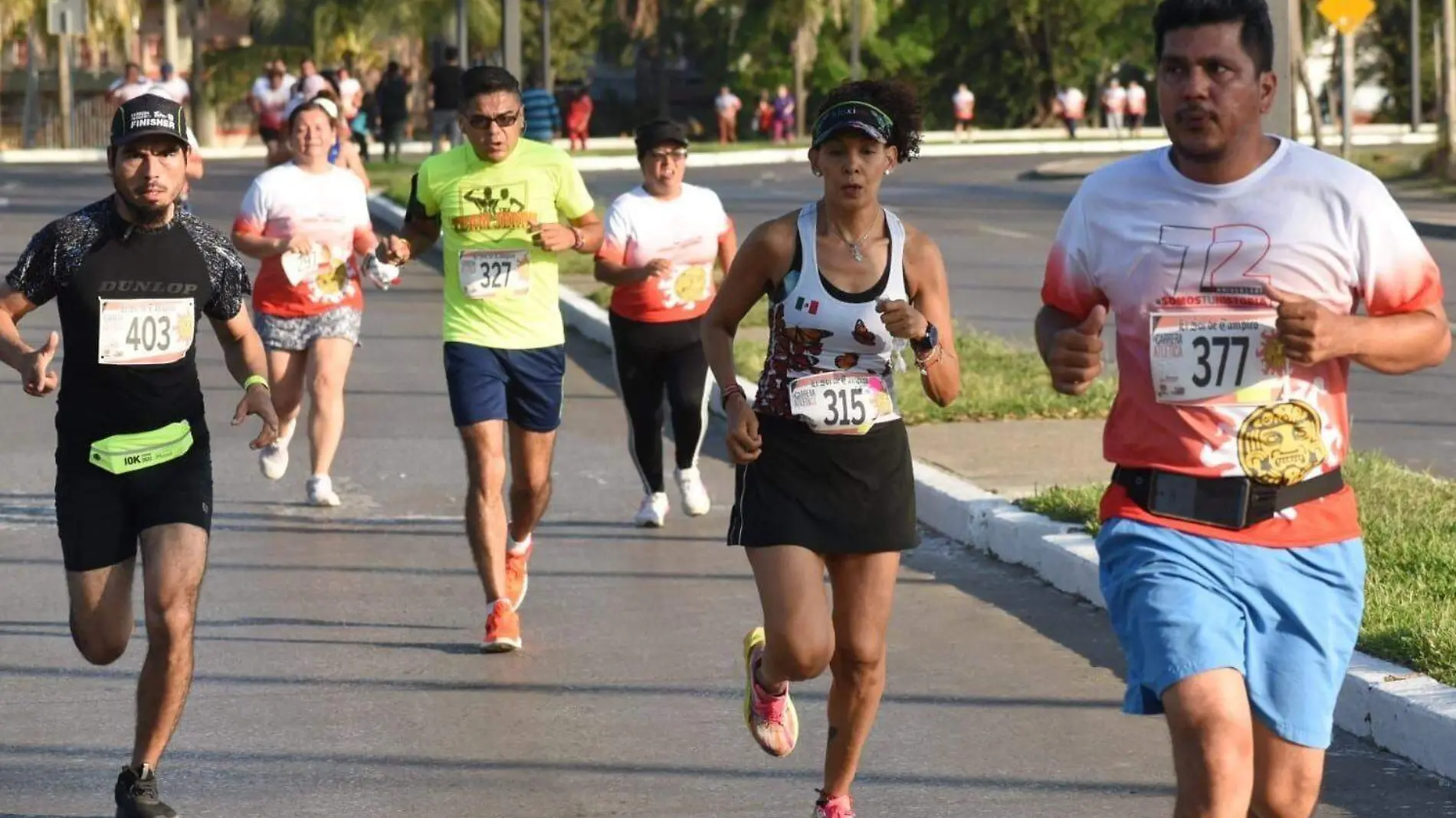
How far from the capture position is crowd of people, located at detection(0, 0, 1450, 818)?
4570mm

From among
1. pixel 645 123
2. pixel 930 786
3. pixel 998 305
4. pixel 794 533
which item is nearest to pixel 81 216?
pixel 794 533

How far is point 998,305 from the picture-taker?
1970 cm

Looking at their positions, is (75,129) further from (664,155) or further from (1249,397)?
(1249,397)

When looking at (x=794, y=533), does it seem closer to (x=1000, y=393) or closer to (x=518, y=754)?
(x=518, y=754)

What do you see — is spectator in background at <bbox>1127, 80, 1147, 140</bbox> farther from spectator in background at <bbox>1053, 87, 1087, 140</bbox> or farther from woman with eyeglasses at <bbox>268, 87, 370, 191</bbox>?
woman with eyeglasses at <bbox>268, 87, 370, 191</bbox>

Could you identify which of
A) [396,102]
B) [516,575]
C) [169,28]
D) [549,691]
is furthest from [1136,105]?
[549,691]

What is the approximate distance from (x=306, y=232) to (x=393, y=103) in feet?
111

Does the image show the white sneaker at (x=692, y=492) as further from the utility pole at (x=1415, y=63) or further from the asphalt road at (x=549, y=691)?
the utility pole at (x=1415, y=63)

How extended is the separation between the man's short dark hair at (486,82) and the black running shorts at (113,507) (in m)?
2.44

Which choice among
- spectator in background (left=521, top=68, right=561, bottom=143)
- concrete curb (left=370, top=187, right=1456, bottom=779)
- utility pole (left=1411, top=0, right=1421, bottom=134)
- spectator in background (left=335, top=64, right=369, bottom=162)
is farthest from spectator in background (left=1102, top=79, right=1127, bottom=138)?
concrete curb (left=370, top=187, right=1456, bottom=779)

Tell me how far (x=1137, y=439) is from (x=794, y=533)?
141 centimetres

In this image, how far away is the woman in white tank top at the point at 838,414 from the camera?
5930 millimetres

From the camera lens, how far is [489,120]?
844cm

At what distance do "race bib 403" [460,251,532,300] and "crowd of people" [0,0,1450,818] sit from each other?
1 cm
